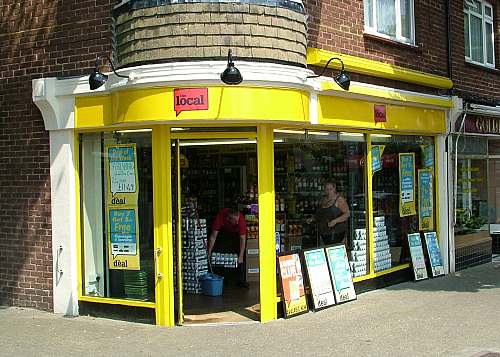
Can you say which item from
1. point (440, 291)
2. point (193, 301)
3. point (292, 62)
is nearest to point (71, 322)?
point (193, 301)

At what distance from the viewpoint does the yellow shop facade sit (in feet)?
25.5

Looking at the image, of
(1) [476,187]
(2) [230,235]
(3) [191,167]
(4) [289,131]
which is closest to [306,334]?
(4) [289,131]

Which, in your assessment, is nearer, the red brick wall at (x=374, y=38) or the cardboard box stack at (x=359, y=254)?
the red brick wall at (x=374, y=38)

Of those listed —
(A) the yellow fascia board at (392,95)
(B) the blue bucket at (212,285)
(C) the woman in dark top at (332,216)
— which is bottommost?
(B) the blue bucket at (212,285)

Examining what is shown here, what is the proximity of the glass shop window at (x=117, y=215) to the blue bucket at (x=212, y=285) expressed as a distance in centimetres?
158

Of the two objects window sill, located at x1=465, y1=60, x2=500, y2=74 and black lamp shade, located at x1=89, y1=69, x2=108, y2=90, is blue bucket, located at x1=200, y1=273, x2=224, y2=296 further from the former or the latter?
window sill, located at x1=465, y1=60, x2=500, y2=74

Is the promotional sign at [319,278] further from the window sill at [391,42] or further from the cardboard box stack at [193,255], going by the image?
the window sill at [391,42]

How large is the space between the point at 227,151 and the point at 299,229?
153 centimetres

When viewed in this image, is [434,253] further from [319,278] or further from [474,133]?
[319,278]

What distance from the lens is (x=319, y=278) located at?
8.89 m

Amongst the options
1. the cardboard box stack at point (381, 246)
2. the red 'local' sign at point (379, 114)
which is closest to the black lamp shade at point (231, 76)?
the red 'local' sign at point (379, 114)

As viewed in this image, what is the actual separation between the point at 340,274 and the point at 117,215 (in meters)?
3.10

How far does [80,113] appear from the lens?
338 inches

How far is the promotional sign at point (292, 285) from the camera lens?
8336 millimetres
